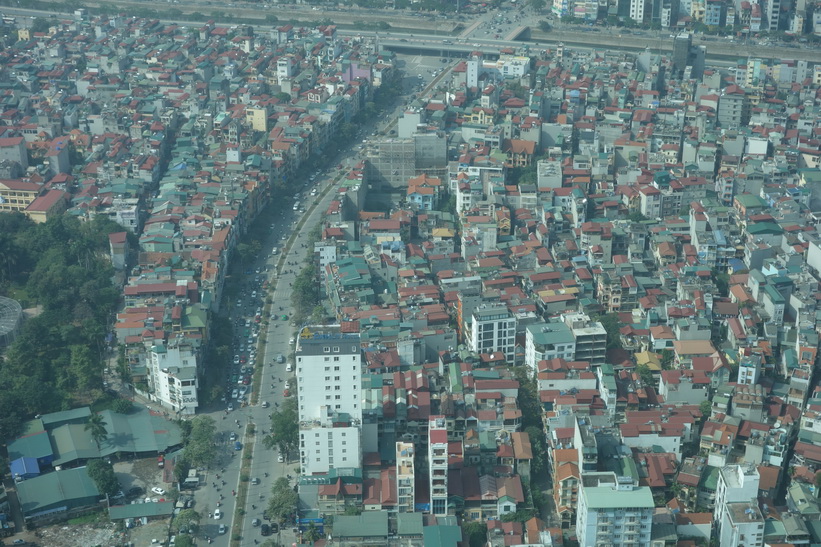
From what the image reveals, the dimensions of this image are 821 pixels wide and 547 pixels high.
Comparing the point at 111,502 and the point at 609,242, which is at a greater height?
the point at 609,242

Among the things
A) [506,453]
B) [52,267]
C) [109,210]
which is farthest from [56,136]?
[506,453]

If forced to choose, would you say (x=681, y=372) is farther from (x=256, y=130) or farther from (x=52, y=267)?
(x=256, y=130)

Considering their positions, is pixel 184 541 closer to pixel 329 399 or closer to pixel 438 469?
pixel 329 399

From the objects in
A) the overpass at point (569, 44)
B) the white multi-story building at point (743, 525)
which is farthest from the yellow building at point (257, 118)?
the white multi-story building at point (743, 525)

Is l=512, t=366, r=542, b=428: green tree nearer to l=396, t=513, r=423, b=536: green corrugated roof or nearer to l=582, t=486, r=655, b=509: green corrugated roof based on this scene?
l=396, t=513, r=423, b=536: green corrugated roof

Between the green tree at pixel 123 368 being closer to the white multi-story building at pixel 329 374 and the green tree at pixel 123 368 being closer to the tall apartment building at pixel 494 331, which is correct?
the white multi-story building at pixel 329 374

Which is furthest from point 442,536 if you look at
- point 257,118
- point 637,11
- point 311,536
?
point 637,11

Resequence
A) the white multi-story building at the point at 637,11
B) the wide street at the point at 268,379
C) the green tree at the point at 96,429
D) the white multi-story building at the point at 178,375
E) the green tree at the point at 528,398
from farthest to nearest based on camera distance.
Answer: the white multi-story building at the point at 637,11
the white multi-story building at the point at 178,375
the green tree at the point at 528,398
the green tree at the point at 96,429
the wide street at the point at 268,379
